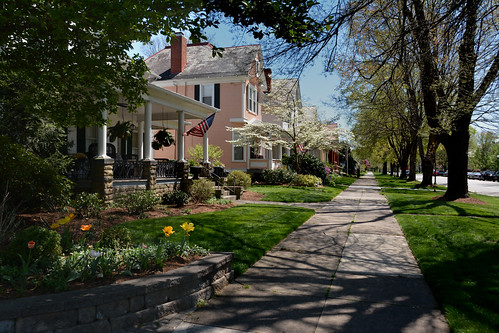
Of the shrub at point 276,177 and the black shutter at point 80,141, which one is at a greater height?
the black shutter at point 80,141

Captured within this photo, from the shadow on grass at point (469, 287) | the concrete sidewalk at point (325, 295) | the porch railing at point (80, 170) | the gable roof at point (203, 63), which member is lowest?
the concrete sidewalk at point (325, 295)

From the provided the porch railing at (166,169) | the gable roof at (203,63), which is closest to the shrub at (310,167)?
the gable roof at (203,63)

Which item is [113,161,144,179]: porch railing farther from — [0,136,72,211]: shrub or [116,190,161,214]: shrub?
[0,136,72,211]: shrub

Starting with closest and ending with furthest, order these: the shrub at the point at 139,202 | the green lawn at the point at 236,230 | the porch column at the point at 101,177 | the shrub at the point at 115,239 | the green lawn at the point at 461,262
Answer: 1. the green lawn at the point at 461,262
2. the shrub at the point at 115,239
3. the green lawn at the point at 236,230
4. the shrub at the point at 139,202
5. the porch column at the point at 101,177

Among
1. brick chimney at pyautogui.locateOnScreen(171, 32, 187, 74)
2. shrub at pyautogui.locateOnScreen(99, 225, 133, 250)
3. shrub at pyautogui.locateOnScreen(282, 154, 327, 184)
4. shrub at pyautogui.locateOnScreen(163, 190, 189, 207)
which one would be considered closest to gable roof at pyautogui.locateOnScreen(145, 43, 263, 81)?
brick chimney at pyautogui.locateOnScreen(171, 32, 187, 74)

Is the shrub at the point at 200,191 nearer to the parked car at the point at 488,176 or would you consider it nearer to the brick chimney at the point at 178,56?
the brick chimney at the point at 178,56

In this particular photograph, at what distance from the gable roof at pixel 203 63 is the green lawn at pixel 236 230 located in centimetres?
1418

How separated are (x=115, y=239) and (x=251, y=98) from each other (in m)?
20.9

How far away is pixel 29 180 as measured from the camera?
7.50 m

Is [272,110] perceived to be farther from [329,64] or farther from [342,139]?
[329,64]

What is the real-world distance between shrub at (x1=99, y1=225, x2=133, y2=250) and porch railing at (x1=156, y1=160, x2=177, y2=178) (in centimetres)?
869

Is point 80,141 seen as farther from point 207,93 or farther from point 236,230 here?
point 207,93

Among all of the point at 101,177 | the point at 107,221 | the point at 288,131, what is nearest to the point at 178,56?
the point at 288,131

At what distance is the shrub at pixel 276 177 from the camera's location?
2272 centimetres
